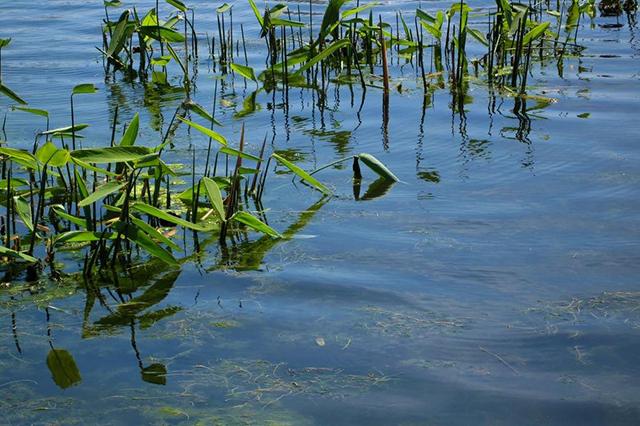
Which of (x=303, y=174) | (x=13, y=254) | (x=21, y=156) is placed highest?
(x=21, y=156)

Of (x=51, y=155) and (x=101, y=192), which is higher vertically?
(x=51, y=155)

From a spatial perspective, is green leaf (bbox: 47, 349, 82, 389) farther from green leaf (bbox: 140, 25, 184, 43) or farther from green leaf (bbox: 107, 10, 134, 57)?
green leaf (bbox: 140, 25, 184, 43)

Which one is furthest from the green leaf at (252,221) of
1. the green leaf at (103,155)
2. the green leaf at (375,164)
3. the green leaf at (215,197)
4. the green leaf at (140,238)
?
the green leaf at (375,164)

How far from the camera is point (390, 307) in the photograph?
308 cm

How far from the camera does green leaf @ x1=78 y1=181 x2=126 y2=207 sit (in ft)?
10.2

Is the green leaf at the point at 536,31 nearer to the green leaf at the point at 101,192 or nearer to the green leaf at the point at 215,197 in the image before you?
the green leaf at the point at 215,197

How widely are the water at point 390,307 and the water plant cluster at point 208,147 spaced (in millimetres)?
145

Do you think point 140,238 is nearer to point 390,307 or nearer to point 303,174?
point 303,174

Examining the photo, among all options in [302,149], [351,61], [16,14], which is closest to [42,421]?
[302,149]

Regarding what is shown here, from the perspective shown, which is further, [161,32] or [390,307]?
[161,32]

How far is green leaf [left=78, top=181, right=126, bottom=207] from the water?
0.34 meters

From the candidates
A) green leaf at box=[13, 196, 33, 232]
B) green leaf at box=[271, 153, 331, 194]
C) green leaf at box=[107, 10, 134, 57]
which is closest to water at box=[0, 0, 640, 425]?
green leaf at box=[271, 153, 331, 194]

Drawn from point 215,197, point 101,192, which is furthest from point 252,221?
point 101,192

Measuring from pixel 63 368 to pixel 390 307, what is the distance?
3.46ft
